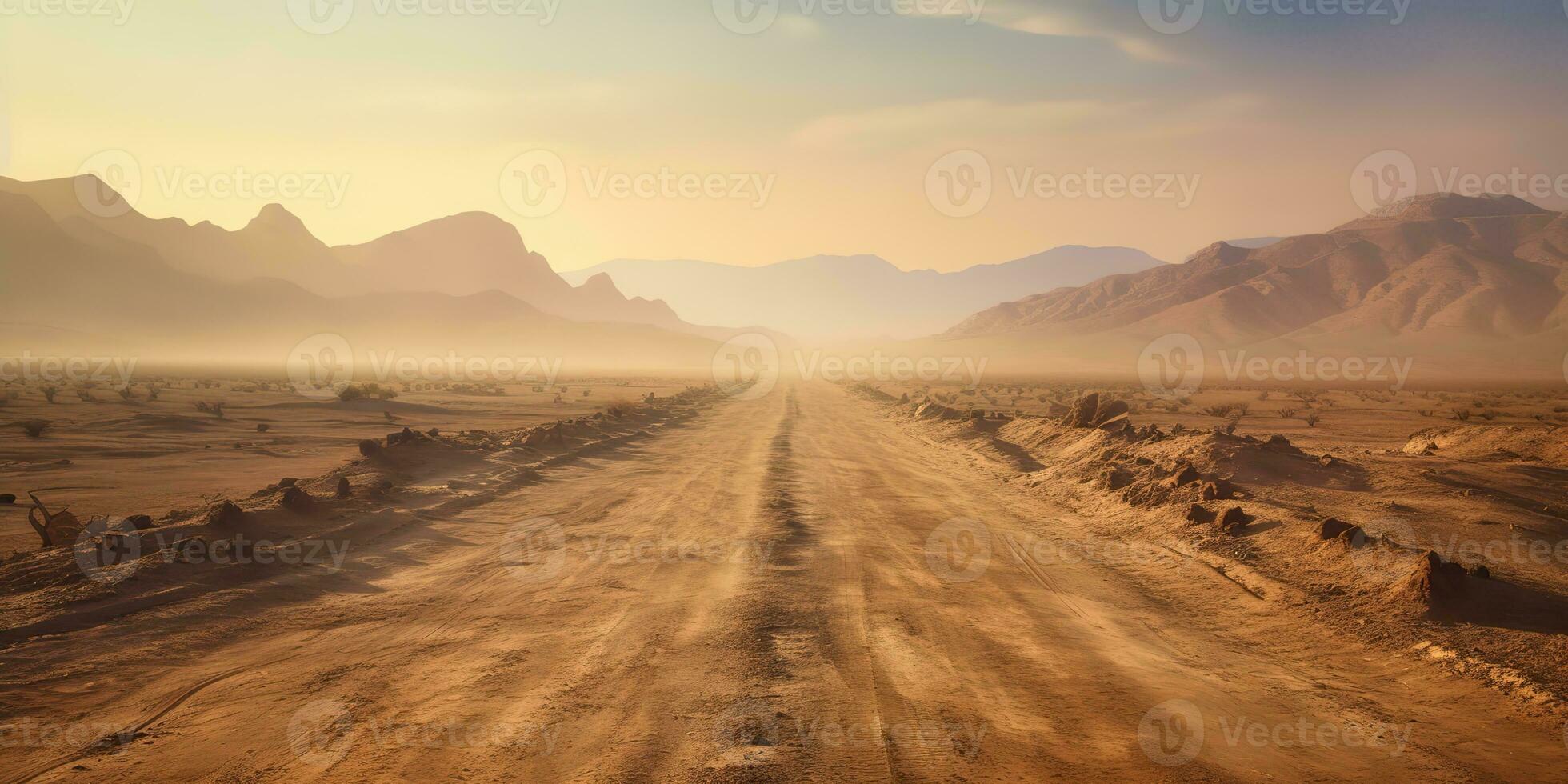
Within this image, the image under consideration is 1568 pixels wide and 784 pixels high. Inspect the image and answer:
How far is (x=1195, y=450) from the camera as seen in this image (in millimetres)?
15836

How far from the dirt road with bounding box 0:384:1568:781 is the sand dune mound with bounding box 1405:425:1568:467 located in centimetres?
1177

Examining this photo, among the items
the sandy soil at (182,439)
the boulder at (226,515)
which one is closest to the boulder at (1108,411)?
the boulder at (226,515)

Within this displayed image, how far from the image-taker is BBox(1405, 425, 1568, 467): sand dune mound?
15406 mm

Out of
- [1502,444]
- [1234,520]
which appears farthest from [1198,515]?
[1502,444]

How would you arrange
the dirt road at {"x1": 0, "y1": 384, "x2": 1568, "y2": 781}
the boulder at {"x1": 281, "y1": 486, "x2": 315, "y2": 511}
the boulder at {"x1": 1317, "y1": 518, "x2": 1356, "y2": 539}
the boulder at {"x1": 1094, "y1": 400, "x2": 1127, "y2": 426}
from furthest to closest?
the boulder at {"x1": 1094, "y1": 400, "x2": 1127, "y2": 426} < the boulder at {"x1": 281, "y1": 486, "x2": 315, "y2": 511} < the boulder at {"x1": 1317, "y1": 518, "x2": 1356, "y2": 539} < the dirt road at {"x1": 0, "y1": 384, "x2": 1568, "y2": 781}

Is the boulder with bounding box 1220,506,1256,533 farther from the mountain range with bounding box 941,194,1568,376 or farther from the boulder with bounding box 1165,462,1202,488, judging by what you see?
the mountain range with bounding box 941,194,1568,376

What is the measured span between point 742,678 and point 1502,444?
19.7m

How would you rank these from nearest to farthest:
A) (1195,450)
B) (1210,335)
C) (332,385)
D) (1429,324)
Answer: (1195,450)
(332,385)
(1429,324)
(1210,335)

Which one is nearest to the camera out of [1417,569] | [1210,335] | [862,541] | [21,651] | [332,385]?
[21,651]

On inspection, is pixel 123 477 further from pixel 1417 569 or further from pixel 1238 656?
pixel 1417 569

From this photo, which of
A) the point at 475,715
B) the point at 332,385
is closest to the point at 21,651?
the point at 475,715

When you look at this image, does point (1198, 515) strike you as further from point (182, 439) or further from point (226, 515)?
point (182, 439)

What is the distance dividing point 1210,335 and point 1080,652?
152m

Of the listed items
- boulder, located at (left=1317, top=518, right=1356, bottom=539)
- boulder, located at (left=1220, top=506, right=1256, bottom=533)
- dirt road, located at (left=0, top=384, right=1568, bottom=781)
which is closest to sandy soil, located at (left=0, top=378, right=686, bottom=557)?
dirt road, located at (left=0, top=384, right=1568, bottom=781)
